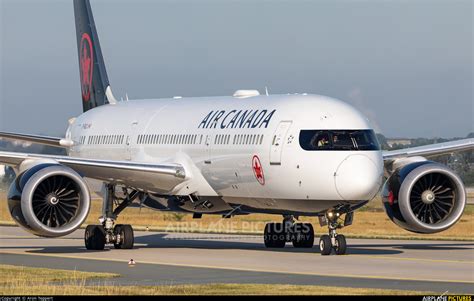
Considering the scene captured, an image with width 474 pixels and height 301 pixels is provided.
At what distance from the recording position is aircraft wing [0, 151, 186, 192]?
35531 millimetres

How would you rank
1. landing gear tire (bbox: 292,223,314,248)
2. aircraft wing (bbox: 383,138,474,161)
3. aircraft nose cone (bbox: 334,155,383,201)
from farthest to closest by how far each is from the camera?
1. landing gear tire (bbox: 292,223,314,248)
2. aircraft wing (bbox: 383,138,474,161)
3. aircraft nose cone (bbox: 334,155,383,201)

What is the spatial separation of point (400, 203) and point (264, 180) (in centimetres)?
392

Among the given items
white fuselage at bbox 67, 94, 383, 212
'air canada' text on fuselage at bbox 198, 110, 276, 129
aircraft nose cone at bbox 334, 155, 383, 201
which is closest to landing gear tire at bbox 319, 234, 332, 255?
white fuselage at bbox 67, 94, 383, 212

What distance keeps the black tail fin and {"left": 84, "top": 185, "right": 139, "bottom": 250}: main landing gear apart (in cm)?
847

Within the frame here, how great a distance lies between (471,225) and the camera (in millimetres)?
52938

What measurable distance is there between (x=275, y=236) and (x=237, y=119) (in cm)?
424

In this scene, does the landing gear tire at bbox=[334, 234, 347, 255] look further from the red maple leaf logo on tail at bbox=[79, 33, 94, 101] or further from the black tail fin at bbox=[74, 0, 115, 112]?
the red maple leaf logo on tail at bbox=[79, 33, 94, 101]

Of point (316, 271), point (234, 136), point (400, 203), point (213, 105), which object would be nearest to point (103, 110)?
point (213, 105)

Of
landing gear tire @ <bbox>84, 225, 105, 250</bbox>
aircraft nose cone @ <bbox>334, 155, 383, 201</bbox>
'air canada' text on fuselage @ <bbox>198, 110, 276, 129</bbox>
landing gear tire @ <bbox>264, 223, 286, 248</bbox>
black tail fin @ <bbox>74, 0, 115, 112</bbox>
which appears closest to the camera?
aircraft nose cone @ <bbox>334, 155, 383, 201</bbox>

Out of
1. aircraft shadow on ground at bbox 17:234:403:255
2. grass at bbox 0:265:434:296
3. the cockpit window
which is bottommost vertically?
aircraft shadow on ground at bbox 17:234:403:255

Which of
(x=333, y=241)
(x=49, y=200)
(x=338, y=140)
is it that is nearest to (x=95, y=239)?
(x=49, y=200)

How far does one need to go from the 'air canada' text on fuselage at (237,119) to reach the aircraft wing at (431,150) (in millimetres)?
4469

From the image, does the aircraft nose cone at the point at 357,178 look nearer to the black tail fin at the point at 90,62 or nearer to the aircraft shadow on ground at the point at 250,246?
the aircraft shadow on ground at the point at 250,246

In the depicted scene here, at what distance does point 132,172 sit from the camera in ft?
119
